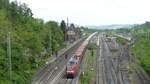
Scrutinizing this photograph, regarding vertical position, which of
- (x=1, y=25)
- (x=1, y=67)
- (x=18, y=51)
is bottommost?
(x=1, y=67)

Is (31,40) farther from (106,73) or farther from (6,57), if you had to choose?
(106,73)

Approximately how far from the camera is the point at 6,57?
66.8 feet

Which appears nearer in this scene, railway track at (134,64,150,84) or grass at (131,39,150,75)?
grass at (131,39,150,75)

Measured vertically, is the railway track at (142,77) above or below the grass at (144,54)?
below

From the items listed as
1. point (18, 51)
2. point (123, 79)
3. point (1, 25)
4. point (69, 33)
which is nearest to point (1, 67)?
point (18, 51)

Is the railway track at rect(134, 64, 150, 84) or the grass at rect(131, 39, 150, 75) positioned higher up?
the grass at rect(131, 39, 150, 75)

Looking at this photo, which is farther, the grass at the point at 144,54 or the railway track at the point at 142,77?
the railway track at the point at 142,77

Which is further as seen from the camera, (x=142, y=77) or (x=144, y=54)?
(x=144, y=54)

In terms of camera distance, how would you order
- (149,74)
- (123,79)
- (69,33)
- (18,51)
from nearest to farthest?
(18,51), (123,79), (149,74), (69,33)

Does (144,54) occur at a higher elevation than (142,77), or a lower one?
higher

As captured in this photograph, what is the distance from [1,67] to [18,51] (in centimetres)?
335

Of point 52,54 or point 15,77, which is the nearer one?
point 15,77

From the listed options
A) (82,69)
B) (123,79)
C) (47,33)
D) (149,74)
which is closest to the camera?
(123,79)

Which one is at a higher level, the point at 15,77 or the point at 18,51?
the point at 18,51
